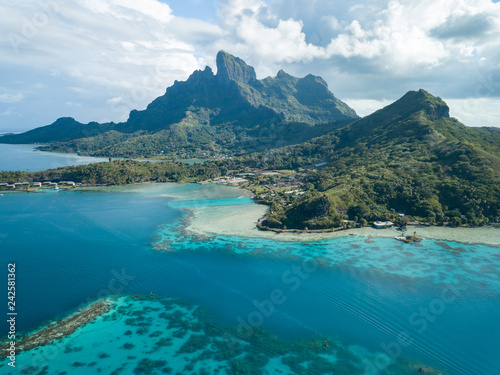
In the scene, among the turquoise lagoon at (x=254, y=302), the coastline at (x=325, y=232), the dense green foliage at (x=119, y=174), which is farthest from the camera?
the dense green foliage at (x=119, y=174)

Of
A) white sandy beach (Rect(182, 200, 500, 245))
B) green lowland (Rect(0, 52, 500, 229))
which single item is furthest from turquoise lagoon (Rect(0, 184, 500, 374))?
green lowland (Rect(0, 52, 500, 229))

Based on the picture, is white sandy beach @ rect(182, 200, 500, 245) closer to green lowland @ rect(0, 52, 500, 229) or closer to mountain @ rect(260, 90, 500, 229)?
green lowland @ rect(0, 52, 500, 229)

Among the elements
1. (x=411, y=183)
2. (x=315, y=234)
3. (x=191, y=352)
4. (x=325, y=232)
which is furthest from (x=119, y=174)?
(x=411, y=183)

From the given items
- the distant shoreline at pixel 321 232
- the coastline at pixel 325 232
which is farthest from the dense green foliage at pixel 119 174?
the coastline at pixel 325 232

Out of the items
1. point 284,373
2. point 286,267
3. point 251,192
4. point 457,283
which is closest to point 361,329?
point 284,373

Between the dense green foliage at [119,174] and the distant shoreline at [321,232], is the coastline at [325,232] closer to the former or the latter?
the distant shoreline at [321,232]

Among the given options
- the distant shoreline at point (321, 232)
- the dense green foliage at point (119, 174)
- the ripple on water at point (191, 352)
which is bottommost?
the ripple on water at point (191, 352)

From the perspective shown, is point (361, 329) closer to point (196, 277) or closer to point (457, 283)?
point (457, 283)
